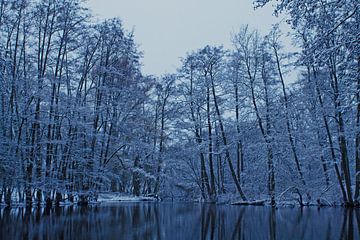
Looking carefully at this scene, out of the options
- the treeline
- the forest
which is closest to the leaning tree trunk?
the forest

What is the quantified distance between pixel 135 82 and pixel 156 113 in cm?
701

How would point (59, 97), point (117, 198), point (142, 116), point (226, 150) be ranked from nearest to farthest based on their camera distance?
point (59, 97) < point (226, 150) < point (142, 116) < point (117, 198)

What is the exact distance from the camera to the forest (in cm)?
1719

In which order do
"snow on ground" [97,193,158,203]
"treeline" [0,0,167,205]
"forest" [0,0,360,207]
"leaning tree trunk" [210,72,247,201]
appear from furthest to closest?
1. "snow on ground" [97,193,158,203]
2. "leaning tree trunk" [210,72,247,201]
3. "forest" [0,0,360,207]
4. "treeline" [0,0,167,205]

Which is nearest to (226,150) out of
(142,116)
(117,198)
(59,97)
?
(142,116)

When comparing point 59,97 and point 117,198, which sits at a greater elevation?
point 59,97

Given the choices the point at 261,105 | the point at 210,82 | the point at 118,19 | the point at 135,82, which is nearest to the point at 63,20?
the point at 118,19

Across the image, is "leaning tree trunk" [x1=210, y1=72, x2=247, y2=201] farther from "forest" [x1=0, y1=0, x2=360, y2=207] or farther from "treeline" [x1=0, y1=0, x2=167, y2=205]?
"treeline" [x1=0, y1=0, x2=167, y2=205]

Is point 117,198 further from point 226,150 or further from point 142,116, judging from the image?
point 226,150

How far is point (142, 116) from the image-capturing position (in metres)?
28.5

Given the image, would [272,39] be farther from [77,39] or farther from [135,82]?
[77,39]

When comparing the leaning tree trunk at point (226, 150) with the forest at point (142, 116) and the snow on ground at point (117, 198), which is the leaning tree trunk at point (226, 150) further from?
the snow on ground at point (117, 198)

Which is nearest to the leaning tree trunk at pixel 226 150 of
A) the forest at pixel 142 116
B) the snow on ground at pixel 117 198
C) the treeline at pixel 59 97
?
the forest at pixel 142 116

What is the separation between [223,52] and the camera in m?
25.6
